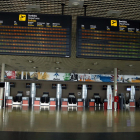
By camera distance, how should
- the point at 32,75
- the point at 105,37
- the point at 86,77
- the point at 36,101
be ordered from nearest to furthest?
the point at 105,37, the point at 36,101, the point at 32,75, the point at 86,77

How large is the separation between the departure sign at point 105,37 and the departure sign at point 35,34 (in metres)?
0.54

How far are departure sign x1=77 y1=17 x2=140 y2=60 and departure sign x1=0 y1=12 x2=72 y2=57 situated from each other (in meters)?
0.54

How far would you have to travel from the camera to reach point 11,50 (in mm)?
7297

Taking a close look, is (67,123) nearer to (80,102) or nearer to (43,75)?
(80,102)

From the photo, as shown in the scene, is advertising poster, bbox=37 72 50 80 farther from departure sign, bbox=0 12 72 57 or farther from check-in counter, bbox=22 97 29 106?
departure sign, bbox=0 12 72 57

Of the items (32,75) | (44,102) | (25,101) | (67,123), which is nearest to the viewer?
(67,123)

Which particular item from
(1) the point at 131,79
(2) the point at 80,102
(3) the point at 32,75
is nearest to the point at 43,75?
(3) the point at 32,75

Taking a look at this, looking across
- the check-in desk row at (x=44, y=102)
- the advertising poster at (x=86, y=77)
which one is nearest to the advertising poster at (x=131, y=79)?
the advertising poster at (x=86, y=77)

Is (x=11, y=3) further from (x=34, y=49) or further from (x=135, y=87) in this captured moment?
(x=135, y=87)

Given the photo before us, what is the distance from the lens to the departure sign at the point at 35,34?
23.7 ft

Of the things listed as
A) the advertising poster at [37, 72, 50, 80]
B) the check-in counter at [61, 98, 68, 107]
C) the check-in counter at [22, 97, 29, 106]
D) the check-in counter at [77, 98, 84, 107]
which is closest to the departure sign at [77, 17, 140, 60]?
the check-in counter at [61, 98, 68, 107]

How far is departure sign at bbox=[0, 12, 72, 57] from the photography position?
7238mm

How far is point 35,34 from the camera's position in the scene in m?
7.32

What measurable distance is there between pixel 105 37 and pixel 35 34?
2.66 m
